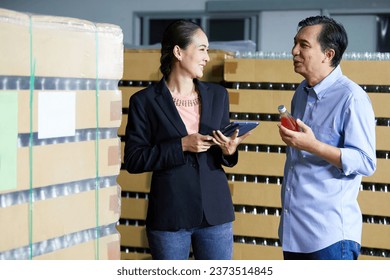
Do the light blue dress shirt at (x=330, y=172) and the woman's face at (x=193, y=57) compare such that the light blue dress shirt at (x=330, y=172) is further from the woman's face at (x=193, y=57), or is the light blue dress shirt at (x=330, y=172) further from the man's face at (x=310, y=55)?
the woman's face at (x=193, y=57)

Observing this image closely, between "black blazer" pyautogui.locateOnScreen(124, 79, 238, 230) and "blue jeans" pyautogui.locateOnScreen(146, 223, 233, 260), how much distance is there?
40 millimetres

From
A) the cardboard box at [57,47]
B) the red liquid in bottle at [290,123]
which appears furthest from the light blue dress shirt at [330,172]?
the cardboard box at [57,47]

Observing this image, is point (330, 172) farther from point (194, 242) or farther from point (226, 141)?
point (194, 242)

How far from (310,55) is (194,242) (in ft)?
3.11

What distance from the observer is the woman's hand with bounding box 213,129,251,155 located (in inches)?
119

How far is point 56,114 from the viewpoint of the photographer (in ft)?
7.89

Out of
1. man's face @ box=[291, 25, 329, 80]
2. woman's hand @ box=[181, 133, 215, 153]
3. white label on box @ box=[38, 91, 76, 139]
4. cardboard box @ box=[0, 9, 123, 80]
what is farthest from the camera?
woman's hand @ box=[181, 133, 215, 153]

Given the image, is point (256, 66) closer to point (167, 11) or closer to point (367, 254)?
point (367, 254)

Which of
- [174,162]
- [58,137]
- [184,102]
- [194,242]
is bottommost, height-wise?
[194,242]

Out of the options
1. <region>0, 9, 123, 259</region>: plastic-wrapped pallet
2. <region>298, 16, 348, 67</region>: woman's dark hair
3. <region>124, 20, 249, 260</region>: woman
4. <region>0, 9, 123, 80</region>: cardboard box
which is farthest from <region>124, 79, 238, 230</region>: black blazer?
<region>298, 16, 348, 67</region>: woman's dark hair

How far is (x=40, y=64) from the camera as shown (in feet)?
7.68

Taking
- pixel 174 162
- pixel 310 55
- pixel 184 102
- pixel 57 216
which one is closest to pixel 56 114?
pixel 57 216

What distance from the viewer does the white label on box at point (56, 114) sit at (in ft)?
7.73

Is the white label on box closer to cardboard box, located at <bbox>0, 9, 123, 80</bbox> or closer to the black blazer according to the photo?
cardboard box, located at <bbox>0, 9, 123, 80</bbox>
